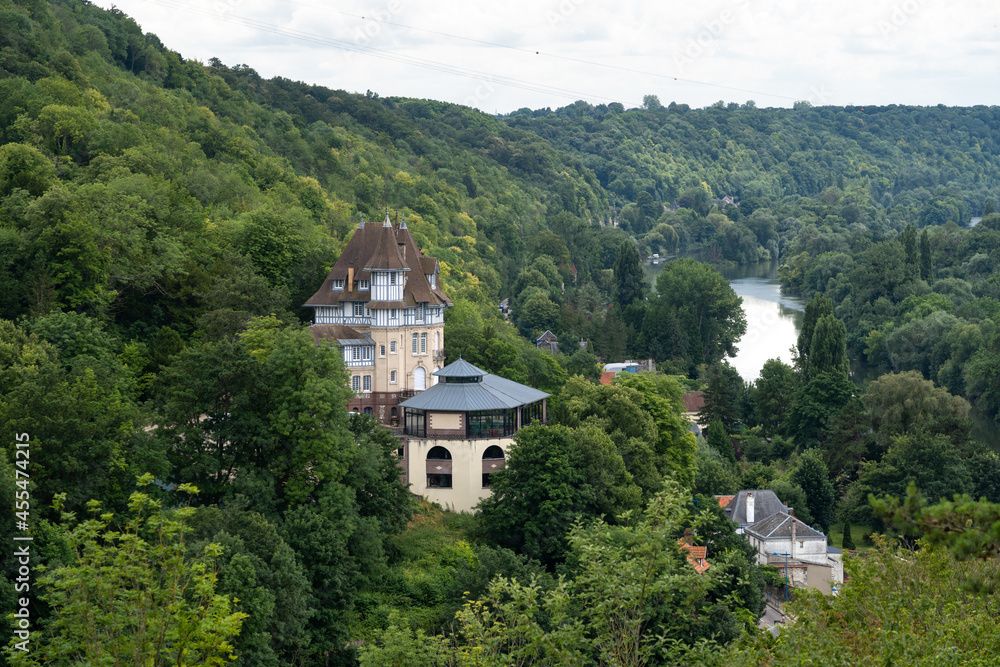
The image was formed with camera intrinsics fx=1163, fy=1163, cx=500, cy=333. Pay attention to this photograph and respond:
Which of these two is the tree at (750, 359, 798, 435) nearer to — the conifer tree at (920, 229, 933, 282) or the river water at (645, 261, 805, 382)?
the river water at (645, 261, 805, 382)

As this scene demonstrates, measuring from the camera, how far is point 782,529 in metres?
59.9

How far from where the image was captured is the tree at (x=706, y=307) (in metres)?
114

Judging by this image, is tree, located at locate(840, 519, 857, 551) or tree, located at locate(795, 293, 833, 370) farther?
tree, located at locate(795, 293, 833, 370)

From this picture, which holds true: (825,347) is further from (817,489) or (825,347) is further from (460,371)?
(460,371)

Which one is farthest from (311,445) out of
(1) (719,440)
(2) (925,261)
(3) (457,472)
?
(2) (925,261)

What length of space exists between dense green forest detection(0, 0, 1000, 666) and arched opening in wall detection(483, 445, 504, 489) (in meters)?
3.32

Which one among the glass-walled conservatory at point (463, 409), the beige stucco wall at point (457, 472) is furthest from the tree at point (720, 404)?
the beige stucco wall at point (457, 472)

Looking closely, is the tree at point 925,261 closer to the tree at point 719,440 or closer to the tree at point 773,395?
the tree at point 773,395

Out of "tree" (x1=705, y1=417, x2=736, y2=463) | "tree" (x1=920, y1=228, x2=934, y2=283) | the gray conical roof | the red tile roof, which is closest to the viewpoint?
the gray conical roof

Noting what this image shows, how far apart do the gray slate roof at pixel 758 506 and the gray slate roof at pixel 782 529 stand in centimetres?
163

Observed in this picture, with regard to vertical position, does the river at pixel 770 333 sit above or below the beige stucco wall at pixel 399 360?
below

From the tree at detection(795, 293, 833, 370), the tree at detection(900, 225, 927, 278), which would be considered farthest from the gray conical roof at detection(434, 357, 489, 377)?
the tree at detection(900, 225, 927, 278)

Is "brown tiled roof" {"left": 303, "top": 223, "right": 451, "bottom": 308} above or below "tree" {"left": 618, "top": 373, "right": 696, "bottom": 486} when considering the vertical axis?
above

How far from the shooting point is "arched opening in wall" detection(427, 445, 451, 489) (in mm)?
52125
